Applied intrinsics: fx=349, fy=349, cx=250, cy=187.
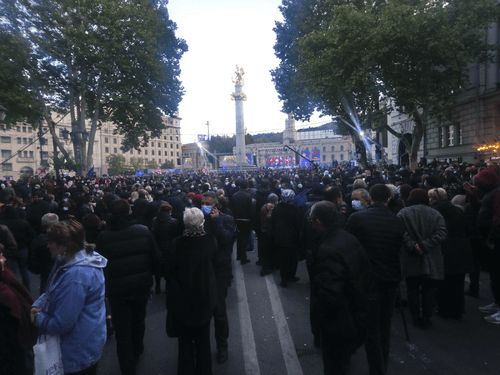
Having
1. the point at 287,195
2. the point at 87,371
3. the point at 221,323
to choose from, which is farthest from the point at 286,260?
the point at 87,371

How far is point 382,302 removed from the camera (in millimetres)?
3668

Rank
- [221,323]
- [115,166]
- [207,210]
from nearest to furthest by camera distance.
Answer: [221,323] < [207,210] < [115,166]

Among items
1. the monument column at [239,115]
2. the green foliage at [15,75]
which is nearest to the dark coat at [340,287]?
the green foliage at [15,75]

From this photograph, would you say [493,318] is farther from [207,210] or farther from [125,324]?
[125,324]

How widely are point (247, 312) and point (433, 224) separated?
2925 millimetres

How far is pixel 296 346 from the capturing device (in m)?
4.29

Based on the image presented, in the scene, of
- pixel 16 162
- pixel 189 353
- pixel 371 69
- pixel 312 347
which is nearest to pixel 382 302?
pixel 312 347

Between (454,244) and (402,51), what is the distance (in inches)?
683

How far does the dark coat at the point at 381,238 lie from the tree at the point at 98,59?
2086 cm

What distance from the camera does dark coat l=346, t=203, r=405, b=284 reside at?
3.50m

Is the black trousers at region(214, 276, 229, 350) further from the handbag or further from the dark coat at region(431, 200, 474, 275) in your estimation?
the dark coat at region(431, 200, 474, 275)

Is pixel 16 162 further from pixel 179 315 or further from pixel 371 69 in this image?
pixel 179 315

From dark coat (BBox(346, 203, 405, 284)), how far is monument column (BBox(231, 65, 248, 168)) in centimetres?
5661

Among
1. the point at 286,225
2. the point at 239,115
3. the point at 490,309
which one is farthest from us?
the point at 239,115
